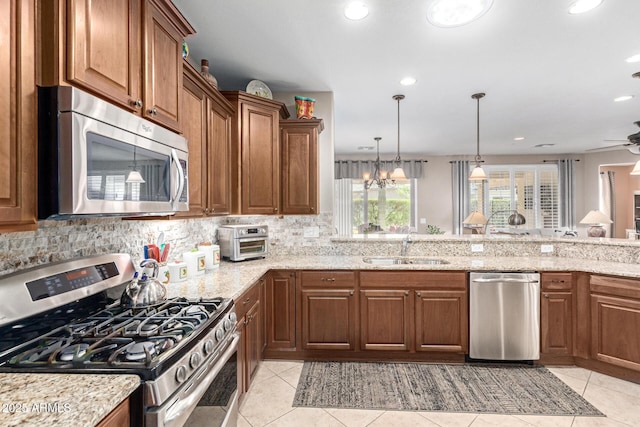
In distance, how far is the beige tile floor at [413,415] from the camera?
2.05 m

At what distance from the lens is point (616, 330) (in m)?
2.53

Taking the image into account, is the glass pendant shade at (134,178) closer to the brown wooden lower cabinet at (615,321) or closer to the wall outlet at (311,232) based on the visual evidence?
the wall outlet at (311,232)

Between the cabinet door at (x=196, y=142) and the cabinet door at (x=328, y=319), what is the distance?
1195 mm

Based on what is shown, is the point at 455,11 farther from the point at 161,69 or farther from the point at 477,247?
the point at 477,247

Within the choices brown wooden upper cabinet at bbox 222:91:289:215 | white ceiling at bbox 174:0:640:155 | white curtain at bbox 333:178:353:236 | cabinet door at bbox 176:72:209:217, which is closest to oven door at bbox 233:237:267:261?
brown wooden upper cabinet at bbox 222:91:289:215

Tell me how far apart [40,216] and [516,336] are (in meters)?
3.19

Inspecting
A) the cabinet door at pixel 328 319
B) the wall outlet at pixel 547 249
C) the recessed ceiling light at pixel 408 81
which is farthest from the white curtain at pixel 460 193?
the cabinet door at pixel 328 319

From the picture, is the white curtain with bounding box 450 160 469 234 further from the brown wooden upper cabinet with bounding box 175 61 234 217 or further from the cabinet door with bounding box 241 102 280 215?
the brown wooden upper cabinet with bounding box 175 61 234 217

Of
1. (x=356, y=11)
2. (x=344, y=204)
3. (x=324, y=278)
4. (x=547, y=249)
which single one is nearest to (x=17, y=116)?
(x=356, y=11)

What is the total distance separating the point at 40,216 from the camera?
41.3 inches

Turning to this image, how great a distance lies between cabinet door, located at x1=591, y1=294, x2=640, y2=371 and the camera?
2.46 meters

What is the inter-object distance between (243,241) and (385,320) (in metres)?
1.43

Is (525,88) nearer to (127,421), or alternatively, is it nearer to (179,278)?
(179,278)

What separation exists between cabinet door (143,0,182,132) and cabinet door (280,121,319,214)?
4.84 feet
